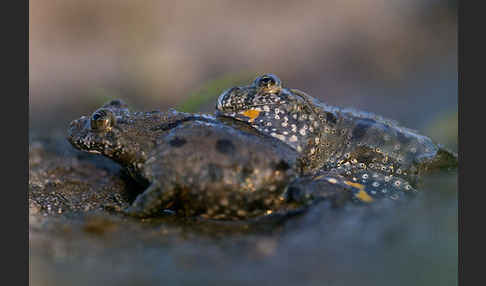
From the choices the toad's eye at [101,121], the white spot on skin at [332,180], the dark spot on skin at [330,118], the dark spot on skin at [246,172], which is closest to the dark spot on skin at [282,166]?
the dark spot on skin at [246,172]

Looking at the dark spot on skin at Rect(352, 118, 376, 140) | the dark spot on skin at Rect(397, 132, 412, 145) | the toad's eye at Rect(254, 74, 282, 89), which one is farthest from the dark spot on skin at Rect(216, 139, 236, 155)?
the dark spot on skin at Rect(397, 132, 412, 145)

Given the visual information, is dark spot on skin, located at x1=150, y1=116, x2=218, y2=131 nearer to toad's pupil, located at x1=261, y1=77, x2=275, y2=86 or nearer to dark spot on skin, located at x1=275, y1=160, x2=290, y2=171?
toad's pupil, located at x1=261, y1=77, x2=275, y2=86

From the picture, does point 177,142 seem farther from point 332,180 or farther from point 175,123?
point 332,180

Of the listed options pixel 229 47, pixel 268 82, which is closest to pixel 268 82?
pixel 268 82

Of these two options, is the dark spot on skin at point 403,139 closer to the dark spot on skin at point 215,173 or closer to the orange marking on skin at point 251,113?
the orange marking on skin at point 251,113

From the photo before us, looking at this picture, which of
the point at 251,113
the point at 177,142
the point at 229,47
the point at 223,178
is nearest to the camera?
the point at 223,178

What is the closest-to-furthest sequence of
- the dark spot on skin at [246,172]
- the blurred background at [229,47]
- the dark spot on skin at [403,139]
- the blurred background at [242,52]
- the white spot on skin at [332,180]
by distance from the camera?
1. the dark spot on skin at [246,172]
2. the white spot on skin at [332,180]
3. the dark spot on skin at [403,139]
4. the blurred background at [242,52]
5. the blurred background at [229,47]
